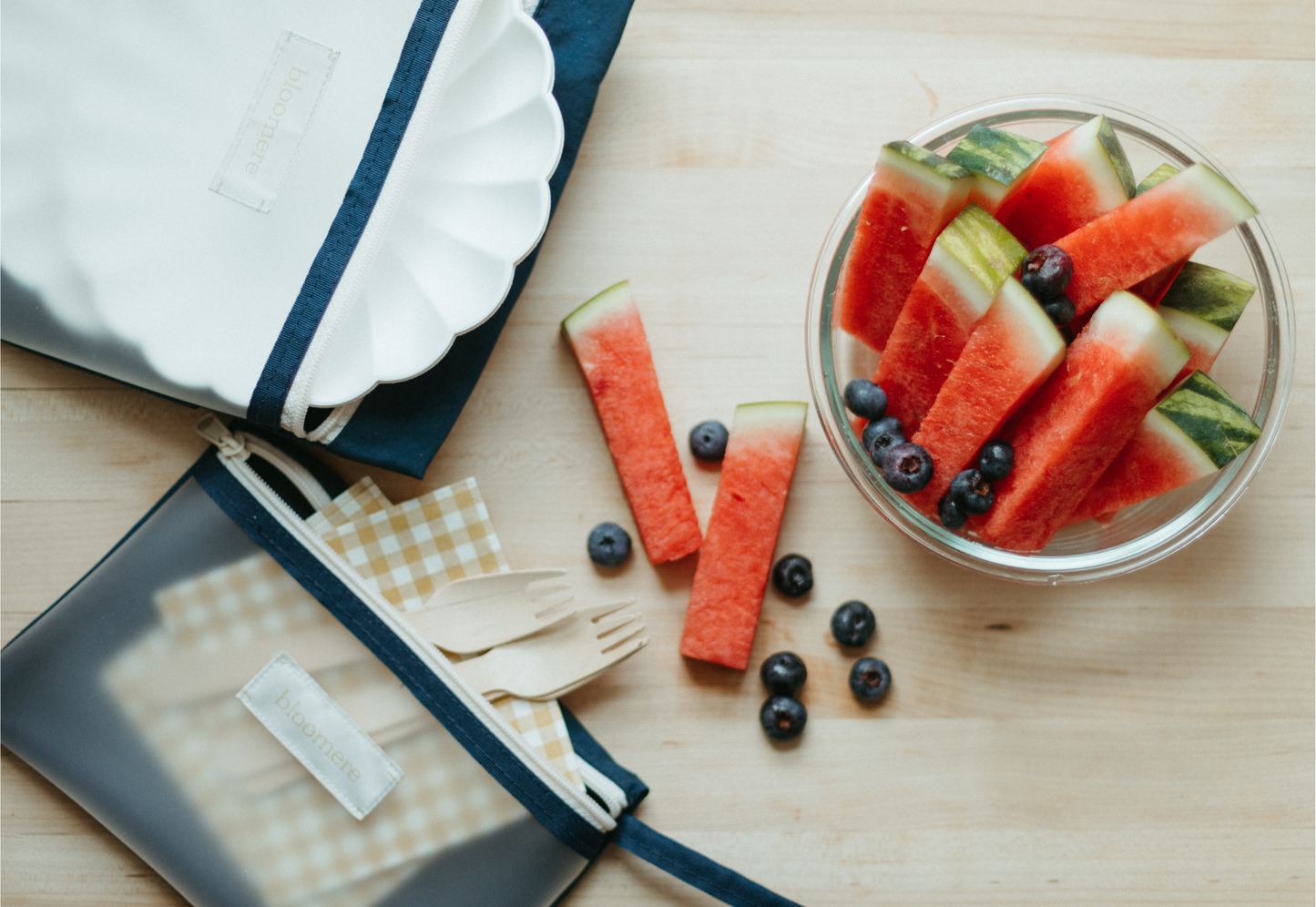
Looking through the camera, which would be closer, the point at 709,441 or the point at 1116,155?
the point at 1116,155

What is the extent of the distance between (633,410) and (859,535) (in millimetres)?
408

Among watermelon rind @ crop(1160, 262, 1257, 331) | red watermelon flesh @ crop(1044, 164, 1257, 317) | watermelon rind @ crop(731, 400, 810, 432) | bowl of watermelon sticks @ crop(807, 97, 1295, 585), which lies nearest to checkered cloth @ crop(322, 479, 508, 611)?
watermelon rind @ crop(731, 400, 810, 432)

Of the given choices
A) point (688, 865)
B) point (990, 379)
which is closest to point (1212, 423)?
point (990, 379)

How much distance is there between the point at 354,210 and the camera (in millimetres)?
1112

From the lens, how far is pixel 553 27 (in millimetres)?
1227

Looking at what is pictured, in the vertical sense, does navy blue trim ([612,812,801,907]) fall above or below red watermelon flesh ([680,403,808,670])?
below

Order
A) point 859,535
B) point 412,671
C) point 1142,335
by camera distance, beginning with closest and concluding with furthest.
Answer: point 1142,335
point 412,671
point 859,535

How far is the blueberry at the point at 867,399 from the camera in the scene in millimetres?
1131

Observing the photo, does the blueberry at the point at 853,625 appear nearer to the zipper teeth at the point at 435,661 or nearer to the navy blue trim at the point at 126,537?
the zipper teeth at the point at 435,661

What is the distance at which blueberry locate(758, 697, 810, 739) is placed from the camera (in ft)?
4.09

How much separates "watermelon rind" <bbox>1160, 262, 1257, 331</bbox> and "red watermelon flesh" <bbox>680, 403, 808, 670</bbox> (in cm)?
52

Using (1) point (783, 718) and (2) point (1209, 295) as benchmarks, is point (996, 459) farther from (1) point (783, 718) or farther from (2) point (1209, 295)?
(1) point (783, 718)

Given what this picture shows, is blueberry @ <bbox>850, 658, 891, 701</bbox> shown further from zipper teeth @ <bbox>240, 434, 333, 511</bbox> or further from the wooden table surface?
zipper teeth @ <bbox>240, 434, 333, 511</bbox>

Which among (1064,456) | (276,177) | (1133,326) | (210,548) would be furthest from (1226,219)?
(210,548)
